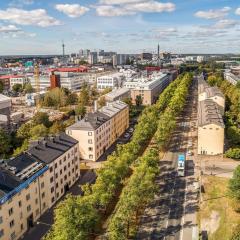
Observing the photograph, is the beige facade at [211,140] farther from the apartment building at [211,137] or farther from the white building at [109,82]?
the white building at [109,82]

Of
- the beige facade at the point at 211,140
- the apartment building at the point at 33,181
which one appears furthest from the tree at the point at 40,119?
the beige facade at the point at 211,140

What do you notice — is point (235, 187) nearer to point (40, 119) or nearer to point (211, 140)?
point (211, 140)

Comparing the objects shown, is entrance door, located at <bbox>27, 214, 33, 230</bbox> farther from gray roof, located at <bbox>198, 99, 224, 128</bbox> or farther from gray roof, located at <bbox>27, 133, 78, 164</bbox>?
gray roof, located at <bbox>198, 99, 224, 128</bbox>

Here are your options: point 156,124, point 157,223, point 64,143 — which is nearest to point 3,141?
point 64,143

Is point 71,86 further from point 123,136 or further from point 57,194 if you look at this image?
point 57,194

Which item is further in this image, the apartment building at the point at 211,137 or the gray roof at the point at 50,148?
the apartment building at the point at 211,137

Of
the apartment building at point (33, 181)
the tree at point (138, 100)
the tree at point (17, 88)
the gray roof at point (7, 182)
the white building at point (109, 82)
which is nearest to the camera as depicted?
the gray roof at point (7, 182)

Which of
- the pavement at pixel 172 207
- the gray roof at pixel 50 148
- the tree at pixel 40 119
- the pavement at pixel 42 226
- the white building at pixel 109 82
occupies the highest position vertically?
the white building at pixel 109 82
